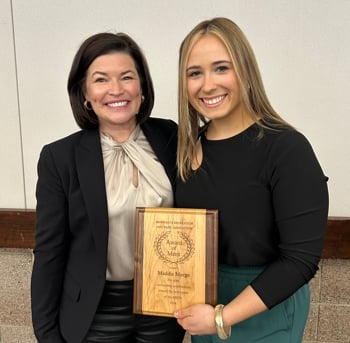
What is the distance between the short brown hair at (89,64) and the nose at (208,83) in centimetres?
30

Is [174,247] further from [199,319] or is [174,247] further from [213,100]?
[213,100]

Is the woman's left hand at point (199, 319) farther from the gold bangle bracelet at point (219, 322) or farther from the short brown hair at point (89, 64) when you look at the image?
the short brown hair at point (89, 64)

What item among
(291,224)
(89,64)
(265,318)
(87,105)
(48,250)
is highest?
(89,64)

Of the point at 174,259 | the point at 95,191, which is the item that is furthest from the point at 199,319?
the point at 95,191

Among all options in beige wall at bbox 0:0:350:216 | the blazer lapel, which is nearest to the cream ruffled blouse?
the blazer lapel

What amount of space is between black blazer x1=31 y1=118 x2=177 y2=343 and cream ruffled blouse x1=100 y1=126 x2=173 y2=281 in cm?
3

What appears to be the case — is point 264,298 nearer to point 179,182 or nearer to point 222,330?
point 222,330

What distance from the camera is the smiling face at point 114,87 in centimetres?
108

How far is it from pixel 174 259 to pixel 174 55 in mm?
1109

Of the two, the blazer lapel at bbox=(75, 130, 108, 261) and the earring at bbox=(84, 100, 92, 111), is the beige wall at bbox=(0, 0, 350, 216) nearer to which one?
the earring at bbox=(84, 100, 92, 111)

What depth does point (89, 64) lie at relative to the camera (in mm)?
1093

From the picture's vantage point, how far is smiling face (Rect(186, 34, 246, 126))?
3.02 ft

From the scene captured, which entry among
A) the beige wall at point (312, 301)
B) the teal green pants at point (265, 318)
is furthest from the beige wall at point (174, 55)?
the teal green pants at point (265, 318)

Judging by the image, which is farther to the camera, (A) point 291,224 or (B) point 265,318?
(B) point 265,318
